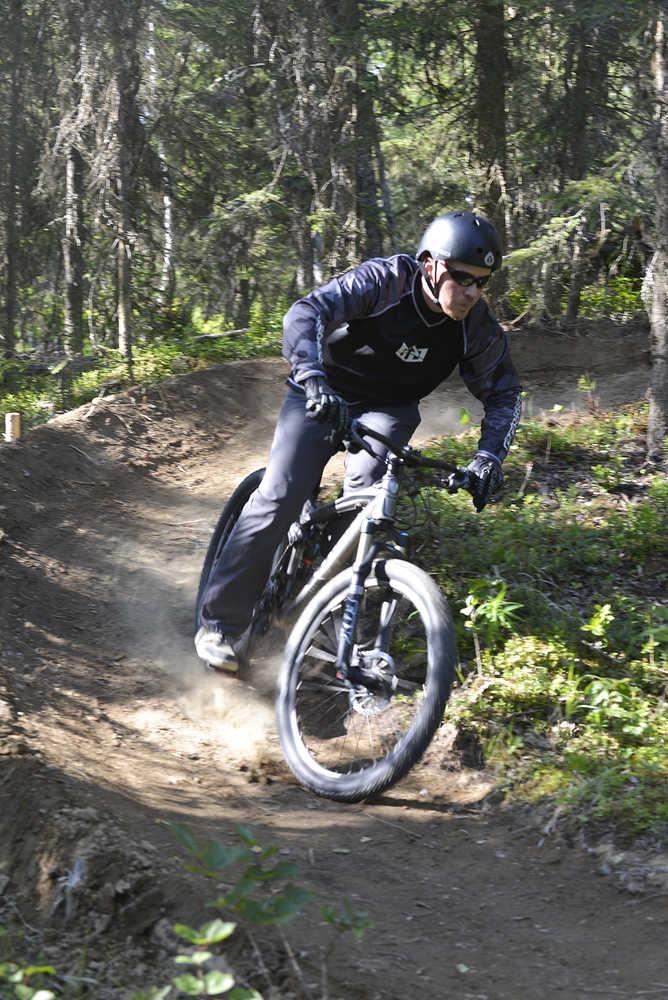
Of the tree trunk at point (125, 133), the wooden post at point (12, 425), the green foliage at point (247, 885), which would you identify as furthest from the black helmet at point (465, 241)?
the tree trunk at point (125, 133)

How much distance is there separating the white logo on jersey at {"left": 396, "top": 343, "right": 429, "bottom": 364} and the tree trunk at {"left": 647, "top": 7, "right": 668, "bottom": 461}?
416cm

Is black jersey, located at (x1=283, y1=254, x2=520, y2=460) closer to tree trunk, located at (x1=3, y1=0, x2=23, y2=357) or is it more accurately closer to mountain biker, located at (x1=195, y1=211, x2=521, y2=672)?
mountain biker, located at (x1=195, y1=211, x2=521, y2=672)

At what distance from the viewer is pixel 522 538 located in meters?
6.00

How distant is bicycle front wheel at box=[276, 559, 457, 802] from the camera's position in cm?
348

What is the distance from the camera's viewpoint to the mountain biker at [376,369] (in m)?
3.92

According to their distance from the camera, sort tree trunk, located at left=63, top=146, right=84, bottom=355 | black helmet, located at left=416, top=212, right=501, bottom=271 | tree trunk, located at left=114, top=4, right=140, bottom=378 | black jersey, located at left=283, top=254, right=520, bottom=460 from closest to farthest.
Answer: black helmet, located at left=416, top=212, right=501, bottom=271
black jersey, located at left=283, top=254, right=520, bottom=460
tree trunk, located at left=114, top=4, right=140, bottom=378
tree trunk, located at left=63, top=146, right=84, bottom=355

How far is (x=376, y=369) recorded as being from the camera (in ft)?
14.5

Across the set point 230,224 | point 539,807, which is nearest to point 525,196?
point 230,224

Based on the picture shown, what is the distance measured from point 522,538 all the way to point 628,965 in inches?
133

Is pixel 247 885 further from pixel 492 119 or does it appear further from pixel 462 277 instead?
pixel 492 119

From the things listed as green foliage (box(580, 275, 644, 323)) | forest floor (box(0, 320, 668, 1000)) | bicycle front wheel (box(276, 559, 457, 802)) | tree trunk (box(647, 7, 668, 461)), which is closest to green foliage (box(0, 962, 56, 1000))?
forest floor (box(0, 320, 668, 1000))

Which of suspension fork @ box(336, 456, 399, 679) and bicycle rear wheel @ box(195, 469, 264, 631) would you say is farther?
bicycle rear wheel @ box(195, 469, 264, 631)

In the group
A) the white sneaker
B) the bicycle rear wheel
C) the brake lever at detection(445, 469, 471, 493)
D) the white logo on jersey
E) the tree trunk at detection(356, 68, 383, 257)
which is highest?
the tree trunk at detection(356, 68, 383, 257)

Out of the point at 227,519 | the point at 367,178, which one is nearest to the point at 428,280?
the point at 227,519
